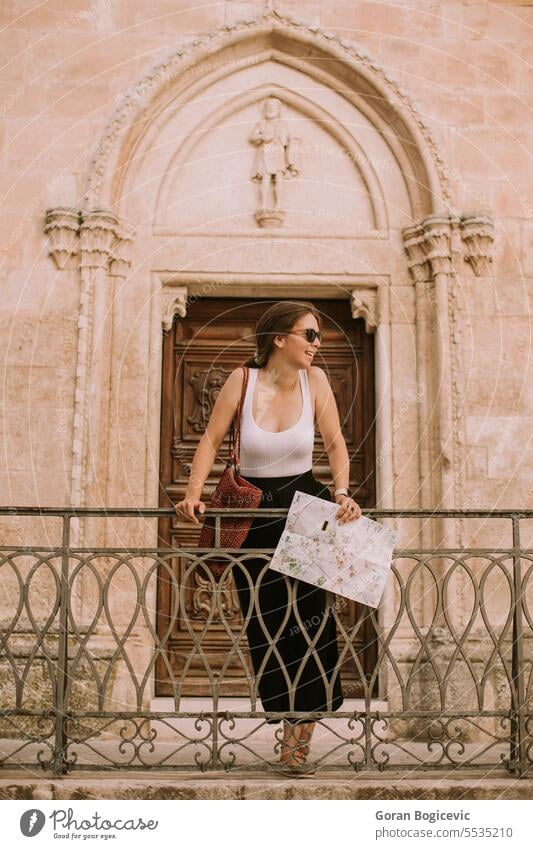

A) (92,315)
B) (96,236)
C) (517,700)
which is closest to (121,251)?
(96,236)

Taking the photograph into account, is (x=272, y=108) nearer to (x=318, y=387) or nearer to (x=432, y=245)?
(x=432, y=245)

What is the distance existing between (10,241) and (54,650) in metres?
2.68

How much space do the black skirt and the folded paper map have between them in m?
0.10

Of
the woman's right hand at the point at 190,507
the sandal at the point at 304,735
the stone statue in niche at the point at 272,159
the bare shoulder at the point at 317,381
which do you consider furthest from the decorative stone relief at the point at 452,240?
the sandal at the point at 304,735

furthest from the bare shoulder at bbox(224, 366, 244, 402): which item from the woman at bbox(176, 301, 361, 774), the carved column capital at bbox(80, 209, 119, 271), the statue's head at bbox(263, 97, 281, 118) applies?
the statue's head at bbox(263, 97, 281, 118)

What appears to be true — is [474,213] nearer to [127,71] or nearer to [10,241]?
[127,71]

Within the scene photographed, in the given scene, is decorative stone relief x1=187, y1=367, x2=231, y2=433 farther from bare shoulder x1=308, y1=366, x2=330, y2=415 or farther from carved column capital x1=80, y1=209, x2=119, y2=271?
bare shoulder x1=308, y1=366, x2=330, y2=415

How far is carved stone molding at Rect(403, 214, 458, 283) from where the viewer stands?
6.56 m

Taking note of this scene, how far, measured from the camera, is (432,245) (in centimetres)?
657

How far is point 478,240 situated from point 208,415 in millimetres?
2156

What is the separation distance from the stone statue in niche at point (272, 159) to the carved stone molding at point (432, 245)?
0.94 meters
